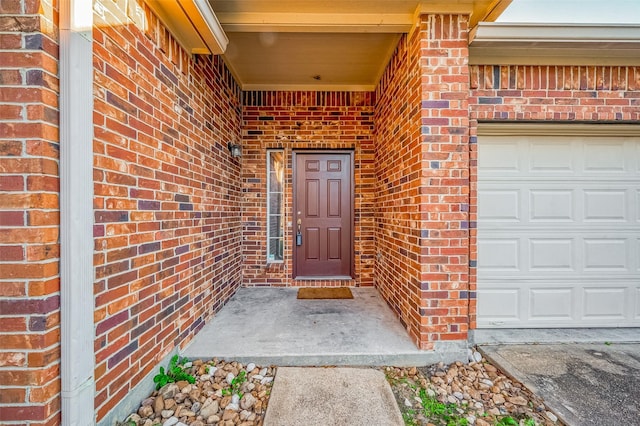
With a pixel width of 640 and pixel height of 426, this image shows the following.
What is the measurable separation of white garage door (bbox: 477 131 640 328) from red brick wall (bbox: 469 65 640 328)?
0.81 ft

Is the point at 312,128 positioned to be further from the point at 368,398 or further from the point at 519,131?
the point at 368,398

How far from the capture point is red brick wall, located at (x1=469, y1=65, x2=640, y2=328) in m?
2.37

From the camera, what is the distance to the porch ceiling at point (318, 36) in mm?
2139

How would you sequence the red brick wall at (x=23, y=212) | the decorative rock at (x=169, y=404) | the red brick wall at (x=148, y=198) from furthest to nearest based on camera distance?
the decorative rock at (x=169, y=404) < the red brick wall at (x=148, y=198) < the red brick wall at (x=23, y=212)

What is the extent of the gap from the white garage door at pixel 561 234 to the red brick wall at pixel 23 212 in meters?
3.09

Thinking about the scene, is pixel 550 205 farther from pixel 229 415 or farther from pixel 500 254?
pixel 229 415

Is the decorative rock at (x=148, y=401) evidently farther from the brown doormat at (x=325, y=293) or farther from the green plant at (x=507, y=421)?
the green plant at (x=507, y=421)

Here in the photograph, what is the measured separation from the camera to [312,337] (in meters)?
2.30

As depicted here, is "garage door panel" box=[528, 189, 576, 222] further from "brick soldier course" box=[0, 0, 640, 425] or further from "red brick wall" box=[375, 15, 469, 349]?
"red brick wall" box=[375, 15, 469, 349]

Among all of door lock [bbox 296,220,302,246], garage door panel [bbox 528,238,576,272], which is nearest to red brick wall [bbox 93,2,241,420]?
door lock [bbox 296,220,302,246]

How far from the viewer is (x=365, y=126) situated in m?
3.76

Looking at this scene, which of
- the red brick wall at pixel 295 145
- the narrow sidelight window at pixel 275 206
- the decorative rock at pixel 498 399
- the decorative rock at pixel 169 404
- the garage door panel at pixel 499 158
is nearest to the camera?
the decorative rock at pixel 169 404

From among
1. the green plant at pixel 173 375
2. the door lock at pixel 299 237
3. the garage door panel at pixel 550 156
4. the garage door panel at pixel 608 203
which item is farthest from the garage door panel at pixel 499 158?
the green plant at pixel 173 375

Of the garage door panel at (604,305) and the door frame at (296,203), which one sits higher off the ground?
the door frame at (296,203)
